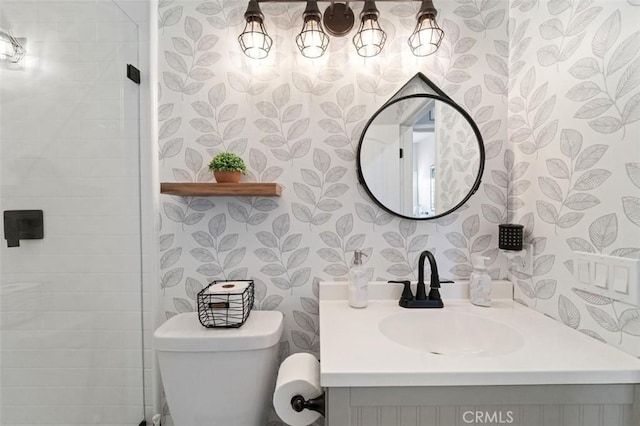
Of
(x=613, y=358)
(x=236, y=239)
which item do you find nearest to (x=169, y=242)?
(x=236, y=239)

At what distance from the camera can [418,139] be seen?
1.22 metres

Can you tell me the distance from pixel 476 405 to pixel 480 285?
0.55m

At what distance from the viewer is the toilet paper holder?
2.53 ft

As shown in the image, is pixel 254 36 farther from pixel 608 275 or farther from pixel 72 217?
pixel 608 275

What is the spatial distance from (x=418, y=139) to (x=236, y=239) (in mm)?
821

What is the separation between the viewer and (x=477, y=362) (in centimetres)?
70

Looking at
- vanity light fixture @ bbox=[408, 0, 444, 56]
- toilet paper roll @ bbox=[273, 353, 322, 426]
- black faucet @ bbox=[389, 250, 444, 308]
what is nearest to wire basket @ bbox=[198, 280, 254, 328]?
toilet paper roll @ bbox=[273, 353, 322, 426]

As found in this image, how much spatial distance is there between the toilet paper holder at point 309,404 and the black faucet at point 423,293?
→ 1.61 ft

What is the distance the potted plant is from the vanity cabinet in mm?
768

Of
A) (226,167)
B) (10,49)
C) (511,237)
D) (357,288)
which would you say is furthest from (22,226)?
(511,237)

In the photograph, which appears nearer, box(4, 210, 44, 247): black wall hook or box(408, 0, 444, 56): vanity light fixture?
box(4, 210, 44, 247): black wall hook

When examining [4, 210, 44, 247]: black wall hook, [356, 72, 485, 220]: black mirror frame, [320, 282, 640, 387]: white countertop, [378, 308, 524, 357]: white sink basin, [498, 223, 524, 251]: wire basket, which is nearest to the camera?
[320, 282, 640, 387]: white countertop

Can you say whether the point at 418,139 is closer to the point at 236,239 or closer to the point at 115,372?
the point at 236,239

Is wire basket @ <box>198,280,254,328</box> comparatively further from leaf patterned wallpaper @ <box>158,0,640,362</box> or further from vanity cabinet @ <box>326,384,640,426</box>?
vanity cabinet @ <box>326,384,640,426</box>
